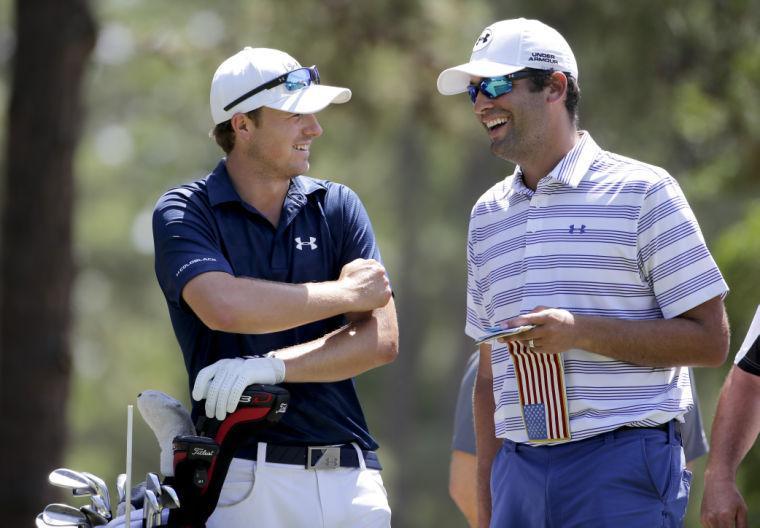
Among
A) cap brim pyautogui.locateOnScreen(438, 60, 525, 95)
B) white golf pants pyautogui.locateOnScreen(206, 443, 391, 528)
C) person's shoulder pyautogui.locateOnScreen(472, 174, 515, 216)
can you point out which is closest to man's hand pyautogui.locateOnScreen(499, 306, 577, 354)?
person's shoulder pyautogui.locateOnScreen(472, 174, 515, 216)

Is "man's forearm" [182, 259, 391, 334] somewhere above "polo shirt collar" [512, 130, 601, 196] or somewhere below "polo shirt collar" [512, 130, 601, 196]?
below

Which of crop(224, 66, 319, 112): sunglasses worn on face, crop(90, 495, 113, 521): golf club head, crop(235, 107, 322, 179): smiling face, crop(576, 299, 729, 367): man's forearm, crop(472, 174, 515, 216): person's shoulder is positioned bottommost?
crop(90, 495, 113, 521): golf club head

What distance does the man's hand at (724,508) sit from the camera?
13.2 ft

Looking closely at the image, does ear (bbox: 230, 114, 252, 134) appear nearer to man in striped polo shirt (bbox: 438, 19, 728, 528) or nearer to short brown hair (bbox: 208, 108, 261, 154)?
short brown hair (bbox: 208, 108, 261, 154)

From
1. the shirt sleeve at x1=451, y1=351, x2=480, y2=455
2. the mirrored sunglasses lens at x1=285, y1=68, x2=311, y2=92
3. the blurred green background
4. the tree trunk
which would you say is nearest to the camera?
the mirrored sunglasses lens at x1=285, y1=68, x2=311, y2=92

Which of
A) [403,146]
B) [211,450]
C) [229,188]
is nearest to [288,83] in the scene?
[229,188]

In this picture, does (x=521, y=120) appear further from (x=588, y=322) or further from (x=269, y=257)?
(x=269, y=257)

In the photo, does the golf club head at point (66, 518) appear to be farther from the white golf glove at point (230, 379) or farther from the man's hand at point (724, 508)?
the man's hand at point (724, 508)

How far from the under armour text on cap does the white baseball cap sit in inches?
19.2

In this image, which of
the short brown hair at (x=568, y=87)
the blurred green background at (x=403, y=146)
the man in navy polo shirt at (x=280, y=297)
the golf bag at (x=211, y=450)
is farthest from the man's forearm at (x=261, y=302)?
the blurred green background at (x=403, y=146)

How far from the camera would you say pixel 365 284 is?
423 cm

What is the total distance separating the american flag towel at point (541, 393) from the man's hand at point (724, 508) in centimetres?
50

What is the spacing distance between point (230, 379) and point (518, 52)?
4.63 feet

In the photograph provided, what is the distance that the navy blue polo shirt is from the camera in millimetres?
4152
